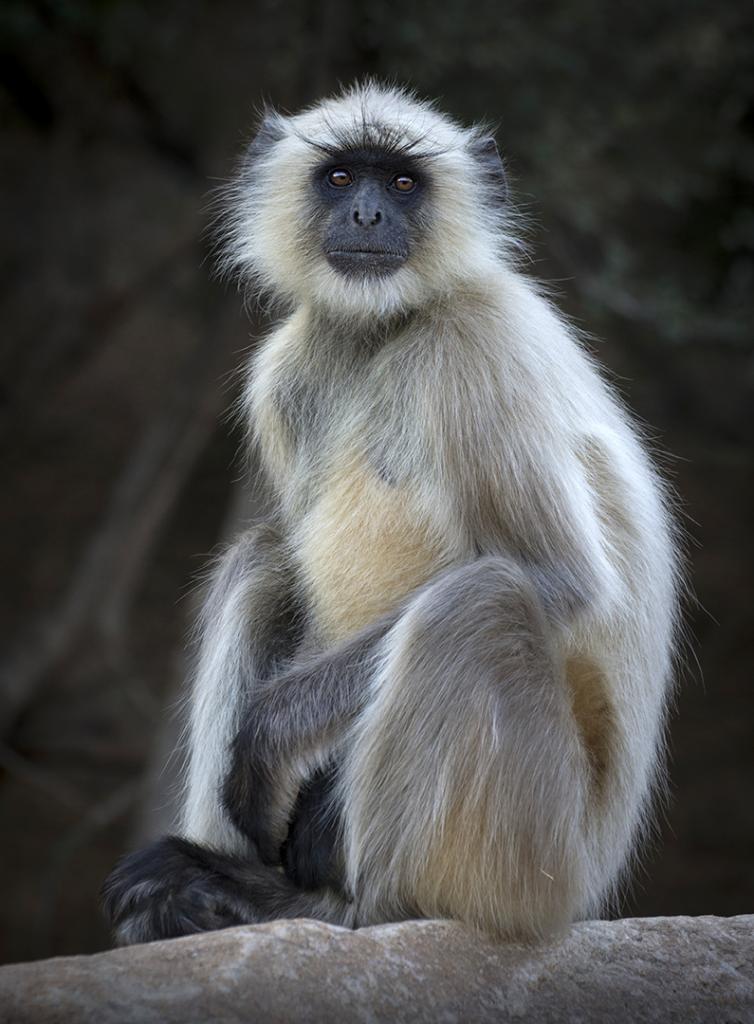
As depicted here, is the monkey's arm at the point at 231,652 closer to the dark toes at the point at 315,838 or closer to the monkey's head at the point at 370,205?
the dark toes at the point at 315,838

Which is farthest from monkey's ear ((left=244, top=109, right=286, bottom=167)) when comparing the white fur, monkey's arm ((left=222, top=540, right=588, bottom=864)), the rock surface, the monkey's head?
the rock surface

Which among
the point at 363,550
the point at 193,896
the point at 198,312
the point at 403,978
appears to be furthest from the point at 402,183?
the point at 198,312

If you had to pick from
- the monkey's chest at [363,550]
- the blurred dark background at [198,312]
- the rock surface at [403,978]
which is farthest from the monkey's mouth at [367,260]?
the blurred dark background at [198,312]

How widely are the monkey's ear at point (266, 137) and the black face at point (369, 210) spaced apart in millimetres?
446

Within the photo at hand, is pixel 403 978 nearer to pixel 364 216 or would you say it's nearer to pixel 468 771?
pixel 468 771

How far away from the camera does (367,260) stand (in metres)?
3.92

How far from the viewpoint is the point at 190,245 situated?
9.04 meters

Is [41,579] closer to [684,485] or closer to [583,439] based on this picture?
[684,485]

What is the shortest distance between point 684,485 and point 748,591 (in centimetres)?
81

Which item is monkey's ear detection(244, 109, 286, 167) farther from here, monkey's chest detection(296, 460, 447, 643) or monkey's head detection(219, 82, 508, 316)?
monkey's chest detection(296, 460, 447, 643)

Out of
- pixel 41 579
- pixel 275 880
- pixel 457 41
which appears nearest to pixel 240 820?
pixel 275 880

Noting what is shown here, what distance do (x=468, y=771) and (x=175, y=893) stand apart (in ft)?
2.39

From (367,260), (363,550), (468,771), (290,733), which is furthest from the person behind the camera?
(367,260)

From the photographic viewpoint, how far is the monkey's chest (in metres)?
3.61
